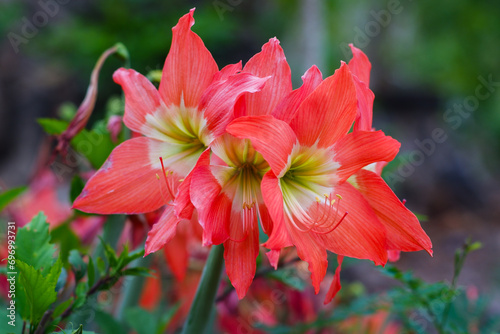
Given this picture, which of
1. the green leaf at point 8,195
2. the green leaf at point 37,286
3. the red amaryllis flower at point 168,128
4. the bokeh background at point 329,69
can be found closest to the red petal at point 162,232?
the red amaryllis flower at point 168,128

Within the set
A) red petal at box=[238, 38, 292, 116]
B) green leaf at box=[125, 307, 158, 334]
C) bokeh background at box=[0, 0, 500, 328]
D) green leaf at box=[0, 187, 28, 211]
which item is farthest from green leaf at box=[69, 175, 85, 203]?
bokeh background at box=[0, 0, 500, 328]

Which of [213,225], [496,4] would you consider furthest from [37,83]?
[496,4]

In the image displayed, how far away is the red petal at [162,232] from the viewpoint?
546 millimetres

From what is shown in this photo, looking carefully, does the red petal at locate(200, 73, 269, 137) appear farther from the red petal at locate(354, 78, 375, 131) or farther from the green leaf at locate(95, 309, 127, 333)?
the green leaf at locate(95, 309, 127, 333)

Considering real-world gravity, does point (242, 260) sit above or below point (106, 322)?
above

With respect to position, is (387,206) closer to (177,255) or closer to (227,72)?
(227,72)

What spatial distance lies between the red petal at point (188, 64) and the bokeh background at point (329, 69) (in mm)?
2910

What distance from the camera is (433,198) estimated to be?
5484mm

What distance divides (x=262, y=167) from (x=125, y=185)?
0.18 metres

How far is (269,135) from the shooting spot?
1.75 ft

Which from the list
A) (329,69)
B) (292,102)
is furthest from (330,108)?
(329,69)

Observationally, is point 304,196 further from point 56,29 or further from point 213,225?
point 56,29

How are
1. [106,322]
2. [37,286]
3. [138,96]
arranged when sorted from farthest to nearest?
[106,322]
[138,96]
[37,286]

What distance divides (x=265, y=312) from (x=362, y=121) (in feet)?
2.44
